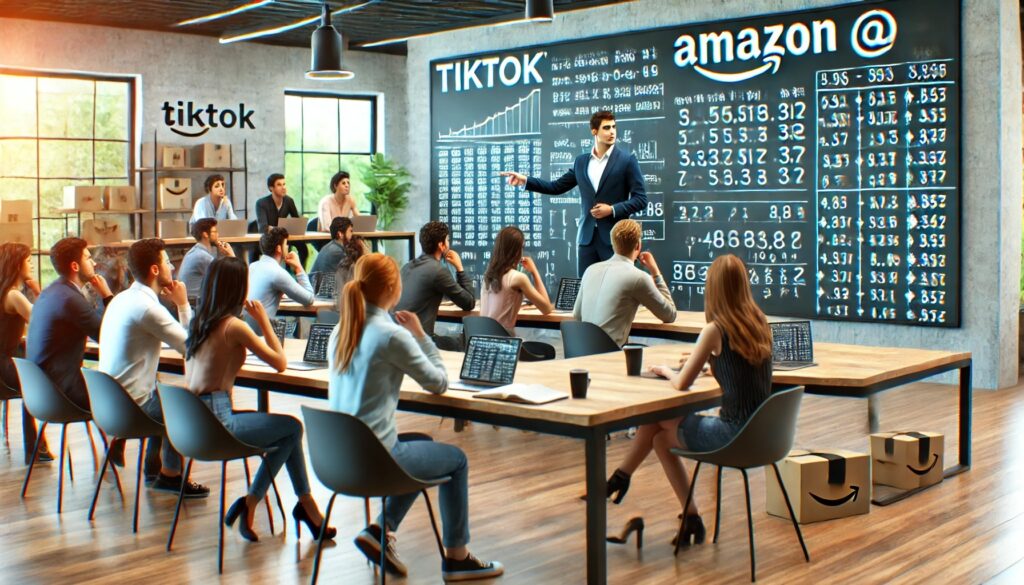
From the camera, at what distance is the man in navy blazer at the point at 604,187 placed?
316 inches

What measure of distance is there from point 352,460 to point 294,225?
7841mm

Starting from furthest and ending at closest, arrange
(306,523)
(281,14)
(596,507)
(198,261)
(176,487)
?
(281,14), (198,261), (176,487), (306,523), (596,507)

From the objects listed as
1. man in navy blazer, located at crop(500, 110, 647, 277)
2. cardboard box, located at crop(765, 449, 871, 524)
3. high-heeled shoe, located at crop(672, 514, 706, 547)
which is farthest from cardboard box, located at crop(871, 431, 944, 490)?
man in navy blazer, located at crop(500, 110, 647, 277)

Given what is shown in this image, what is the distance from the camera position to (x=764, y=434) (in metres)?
→ 4.11

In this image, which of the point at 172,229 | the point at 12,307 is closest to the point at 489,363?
the point at 12,307

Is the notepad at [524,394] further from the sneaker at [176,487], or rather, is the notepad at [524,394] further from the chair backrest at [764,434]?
the sneaker at [176,487]

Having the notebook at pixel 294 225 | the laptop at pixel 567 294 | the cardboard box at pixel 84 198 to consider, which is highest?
the cardboard box at pixel 84 198

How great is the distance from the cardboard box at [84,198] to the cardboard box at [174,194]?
0.73 metres

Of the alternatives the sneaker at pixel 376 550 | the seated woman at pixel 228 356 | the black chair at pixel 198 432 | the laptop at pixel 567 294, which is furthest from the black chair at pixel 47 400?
the laptop at pixel 567 294

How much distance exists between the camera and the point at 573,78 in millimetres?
10562

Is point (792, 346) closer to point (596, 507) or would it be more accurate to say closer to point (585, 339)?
point (585, 339)

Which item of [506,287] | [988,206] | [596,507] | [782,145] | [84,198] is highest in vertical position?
[782,145]

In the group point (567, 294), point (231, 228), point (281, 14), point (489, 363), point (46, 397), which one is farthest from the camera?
point (281, 14)

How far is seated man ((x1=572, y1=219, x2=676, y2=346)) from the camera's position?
6027mm
